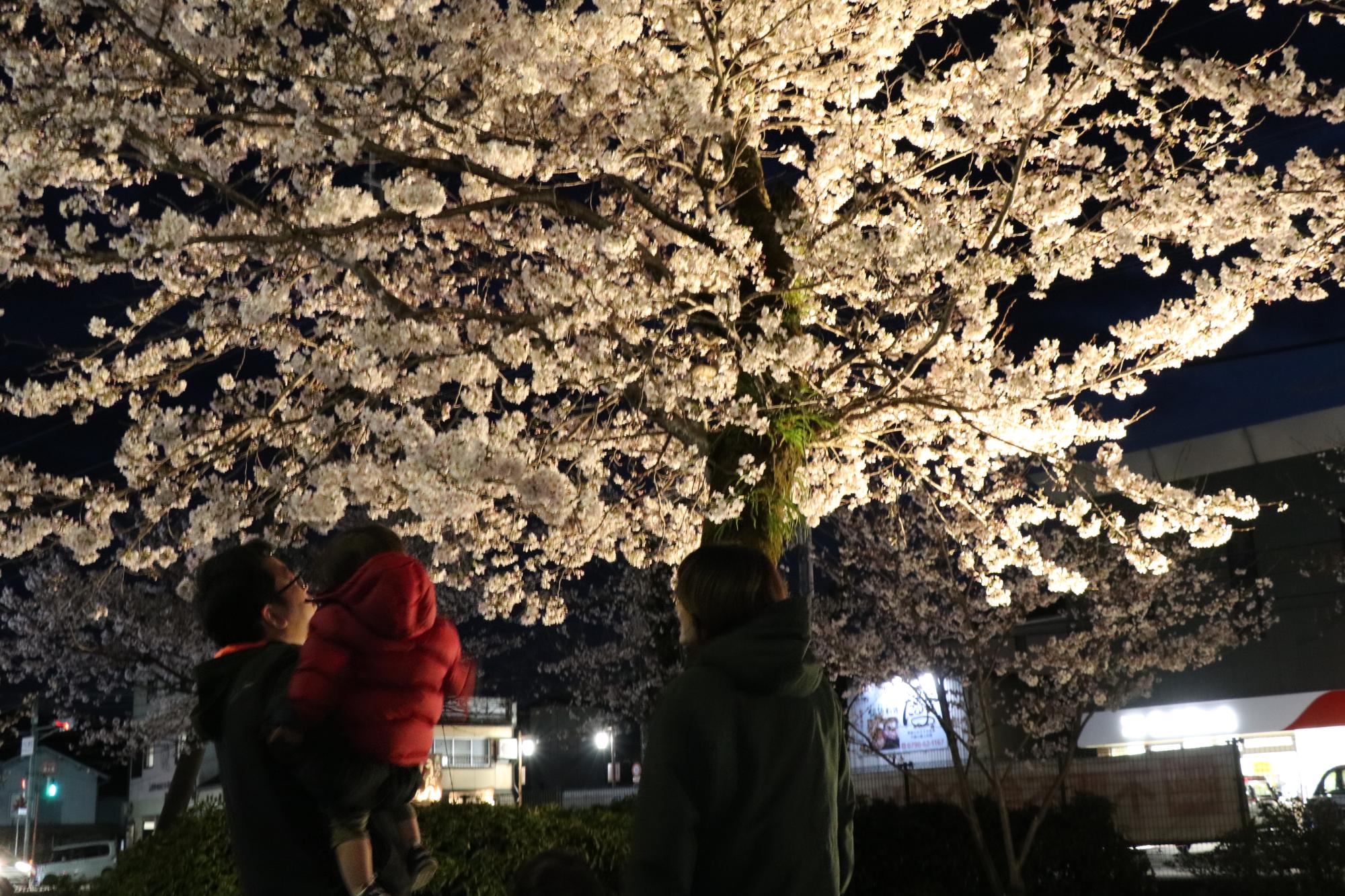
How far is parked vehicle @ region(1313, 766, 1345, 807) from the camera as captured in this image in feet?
57.4

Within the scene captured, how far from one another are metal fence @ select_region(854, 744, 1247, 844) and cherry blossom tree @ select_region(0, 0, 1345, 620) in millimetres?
8757

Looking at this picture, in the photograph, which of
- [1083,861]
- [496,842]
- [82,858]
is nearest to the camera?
[496,842]

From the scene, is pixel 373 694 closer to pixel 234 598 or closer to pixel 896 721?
pixel 234 598

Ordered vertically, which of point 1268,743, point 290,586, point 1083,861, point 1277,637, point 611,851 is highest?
point 1277,637

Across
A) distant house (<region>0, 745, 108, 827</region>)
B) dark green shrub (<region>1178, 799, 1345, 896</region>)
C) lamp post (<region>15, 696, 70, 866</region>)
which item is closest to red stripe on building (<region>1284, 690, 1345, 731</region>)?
dark green shrub (<region>1178, 799, 1345, 896</region>)

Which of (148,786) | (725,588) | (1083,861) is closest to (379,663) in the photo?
(725,588)

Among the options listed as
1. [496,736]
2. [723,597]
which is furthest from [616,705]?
[723,597]

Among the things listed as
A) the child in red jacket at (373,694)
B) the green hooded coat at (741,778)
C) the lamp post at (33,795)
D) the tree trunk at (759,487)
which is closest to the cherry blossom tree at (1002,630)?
the tree trunk at (759,487)

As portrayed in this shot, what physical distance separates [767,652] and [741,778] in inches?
9.7

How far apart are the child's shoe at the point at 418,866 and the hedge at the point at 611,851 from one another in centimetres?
353

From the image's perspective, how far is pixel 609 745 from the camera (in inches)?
1705

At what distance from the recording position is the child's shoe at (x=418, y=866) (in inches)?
98.1

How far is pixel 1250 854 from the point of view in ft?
31.7

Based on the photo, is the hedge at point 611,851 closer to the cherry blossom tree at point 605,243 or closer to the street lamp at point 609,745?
the cherry blossom tree at point 605,243
